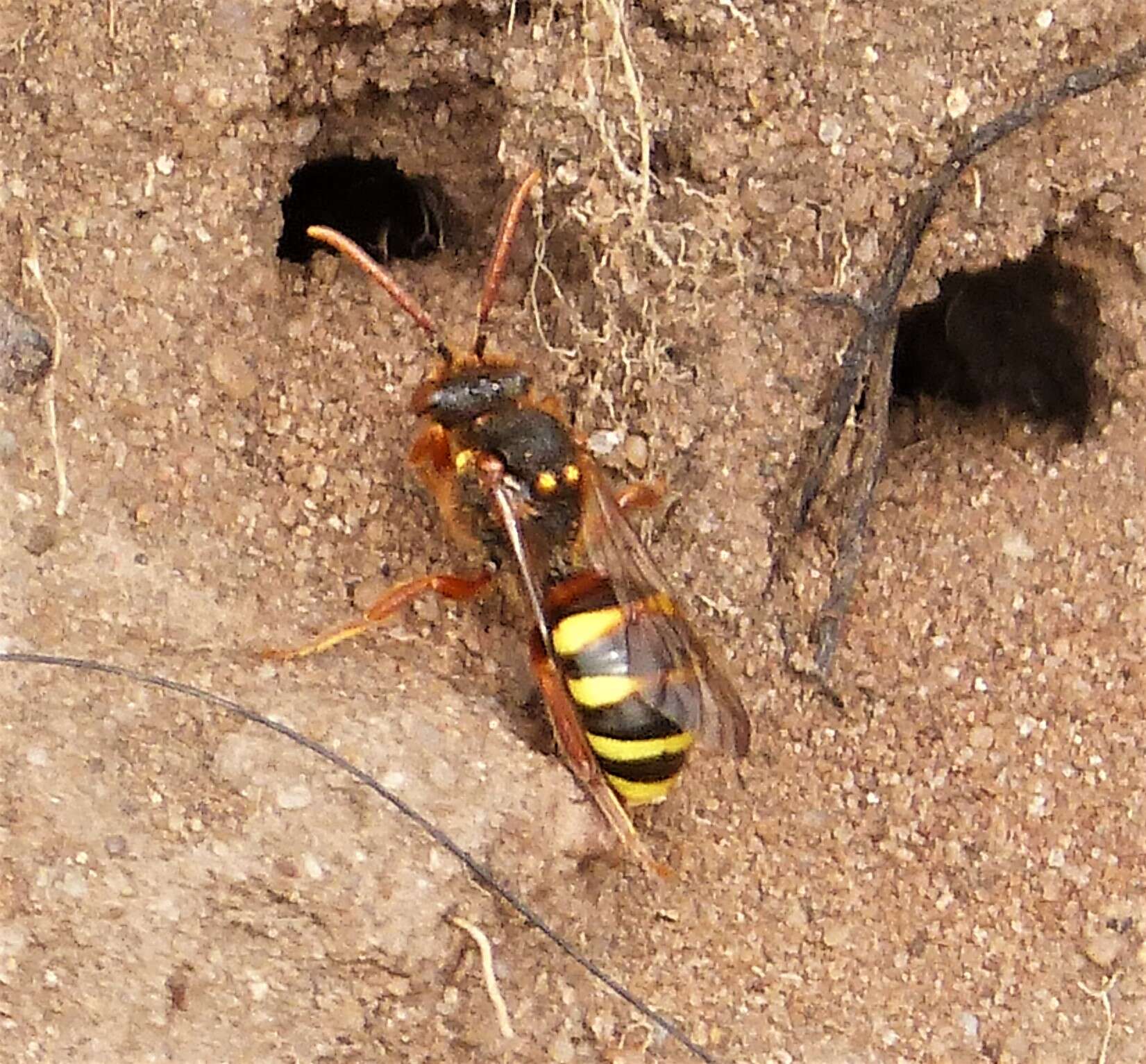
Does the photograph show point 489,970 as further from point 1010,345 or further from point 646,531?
point 1010,345

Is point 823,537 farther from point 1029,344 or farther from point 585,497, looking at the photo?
point 1029,344

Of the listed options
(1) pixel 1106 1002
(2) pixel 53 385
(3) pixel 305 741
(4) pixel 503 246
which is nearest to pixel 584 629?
(3) pixel 305 741

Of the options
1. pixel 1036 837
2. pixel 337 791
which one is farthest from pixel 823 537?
pixel 337 791

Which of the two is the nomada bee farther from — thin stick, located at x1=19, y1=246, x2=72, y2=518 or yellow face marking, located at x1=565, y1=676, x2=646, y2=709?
thin stick, located at x1=19, y1=246, x2=72, y2=518

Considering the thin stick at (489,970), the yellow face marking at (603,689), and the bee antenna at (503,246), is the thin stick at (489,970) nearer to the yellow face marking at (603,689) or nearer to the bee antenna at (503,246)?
the yellow face marking at (603,689)

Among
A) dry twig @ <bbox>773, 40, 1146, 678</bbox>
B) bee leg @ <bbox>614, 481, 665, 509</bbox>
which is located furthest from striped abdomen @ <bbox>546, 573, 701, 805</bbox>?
dry twig @ <bbox>773, 40, 1146, 678</bbox>
